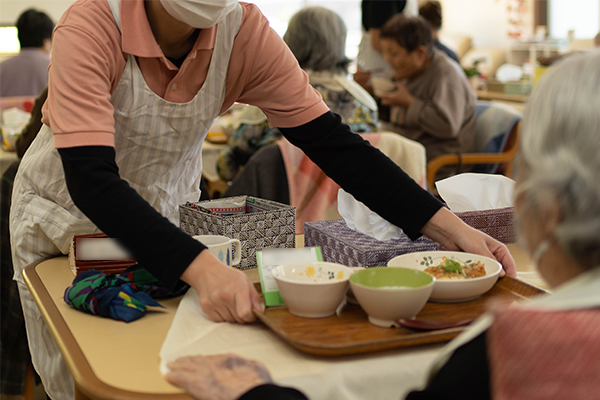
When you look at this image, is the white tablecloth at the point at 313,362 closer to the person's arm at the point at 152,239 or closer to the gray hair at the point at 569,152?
the person's arm at the point at 152,239

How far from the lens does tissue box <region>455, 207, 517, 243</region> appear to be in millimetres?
1303

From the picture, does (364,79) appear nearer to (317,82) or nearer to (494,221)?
(317,82)

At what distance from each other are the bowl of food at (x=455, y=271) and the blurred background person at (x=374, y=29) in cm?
262

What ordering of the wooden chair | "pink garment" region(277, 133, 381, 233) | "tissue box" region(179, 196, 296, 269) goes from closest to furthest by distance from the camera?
"tissue box" region(179, 196, 296, 269)
"pink garment" region(277, 133, 381, 233)
the wooden chair

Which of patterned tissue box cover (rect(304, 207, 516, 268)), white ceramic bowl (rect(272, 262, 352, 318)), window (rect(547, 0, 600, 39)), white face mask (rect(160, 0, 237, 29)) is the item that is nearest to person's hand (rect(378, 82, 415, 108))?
patterned tissue box cover (rect(304, 207, 516, 268))

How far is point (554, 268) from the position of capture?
615 millimetres

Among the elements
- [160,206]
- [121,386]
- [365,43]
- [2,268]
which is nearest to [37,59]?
[365,43]

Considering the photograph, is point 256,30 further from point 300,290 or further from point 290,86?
point 300,290

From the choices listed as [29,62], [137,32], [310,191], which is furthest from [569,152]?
[29,62]

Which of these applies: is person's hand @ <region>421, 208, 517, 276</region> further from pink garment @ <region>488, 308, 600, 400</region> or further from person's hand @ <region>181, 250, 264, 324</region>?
pink garment @ <region>488, 308, 600, 400</region>

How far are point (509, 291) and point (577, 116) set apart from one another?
53 centimetres

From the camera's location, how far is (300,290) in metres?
0.87

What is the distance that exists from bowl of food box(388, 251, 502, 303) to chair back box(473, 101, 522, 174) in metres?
2.07

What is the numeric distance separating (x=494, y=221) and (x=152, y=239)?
753 mm
